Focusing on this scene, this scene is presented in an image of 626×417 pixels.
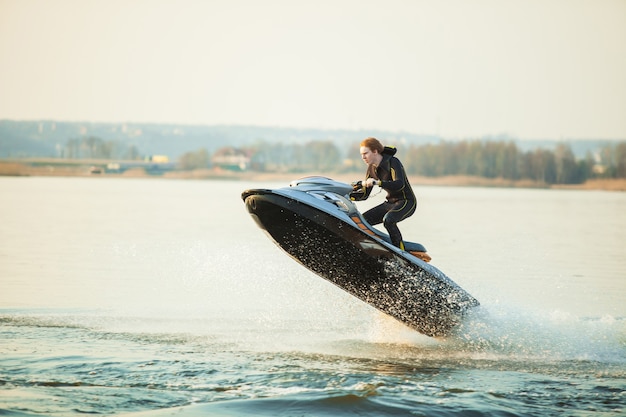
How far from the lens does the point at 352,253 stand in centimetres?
1082

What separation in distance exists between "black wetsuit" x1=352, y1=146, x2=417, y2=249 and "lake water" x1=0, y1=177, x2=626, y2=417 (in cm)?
144

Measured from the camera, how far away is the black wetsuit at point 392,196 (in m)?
10.9

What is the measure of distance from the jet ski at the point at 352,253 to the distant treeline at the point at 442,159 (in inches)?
4754

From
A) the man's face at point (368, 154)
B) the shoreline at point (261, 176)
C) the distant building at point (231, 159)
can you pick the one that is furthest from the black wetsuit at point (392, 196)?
the distant building at point (231, 159)

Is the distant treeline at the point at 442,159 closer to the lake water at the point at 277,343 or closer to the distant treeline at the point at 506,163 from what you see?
the distant treeline at the point at 506,163

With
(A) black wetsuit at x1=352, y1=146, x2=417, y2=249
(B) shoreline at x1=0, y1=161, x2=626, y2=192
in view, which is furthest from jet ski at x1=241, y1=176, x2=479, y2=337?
(B) shoreline at x1=0, y1=161, x2=626, y2=192

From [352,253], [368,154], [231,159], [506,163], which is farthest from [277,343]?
[231,159]

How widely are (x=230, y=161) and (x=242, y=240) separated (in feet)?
482

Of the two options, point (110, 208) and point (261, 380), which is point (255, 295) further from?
point (110, 208)

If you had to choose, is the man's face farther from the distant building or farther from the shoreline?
the distant building

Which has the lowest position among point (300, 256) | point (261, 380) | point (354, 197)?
point (261, 380)

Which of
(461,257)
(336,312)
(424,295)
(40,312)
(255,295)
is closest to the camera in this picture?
(424,295)

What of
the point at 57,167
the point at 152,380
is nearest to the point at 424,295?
the point at 152,380

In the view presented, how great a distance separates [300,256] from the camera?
11.2 metres
